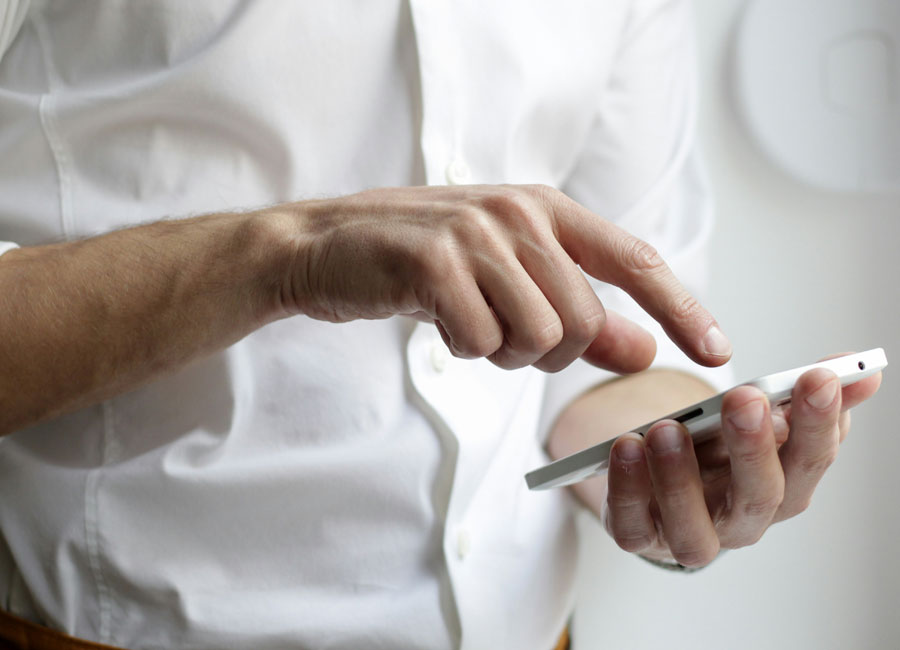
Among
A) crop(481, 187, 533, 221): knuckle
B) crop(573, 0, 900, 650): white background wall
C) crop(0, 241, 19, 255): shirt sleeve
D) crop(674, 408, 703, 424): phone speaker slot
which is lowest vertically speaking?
crop(573, 0, 900, 650): white background wall

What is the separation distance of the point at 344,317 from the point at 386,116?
0.86ft

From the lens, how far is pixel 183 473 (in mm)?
651

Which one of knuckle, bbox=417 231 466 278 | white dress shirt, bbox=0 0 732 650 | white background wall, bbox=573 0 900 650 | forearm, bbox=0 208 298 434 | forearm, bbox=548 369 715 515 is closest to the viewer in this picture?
knuckle, bbox=417 231 466 278

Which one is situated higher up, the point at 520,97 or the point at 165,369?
the point at 520,97

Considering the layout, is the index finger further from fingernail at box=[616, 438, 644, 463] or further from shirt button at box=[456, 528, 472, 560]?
shirt button at box=[456, 528, 472, 560]

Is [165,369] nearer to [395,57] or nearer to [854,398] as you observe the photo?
[395,57]

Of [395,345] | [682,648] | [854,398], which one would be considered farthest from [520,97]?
[682,648]

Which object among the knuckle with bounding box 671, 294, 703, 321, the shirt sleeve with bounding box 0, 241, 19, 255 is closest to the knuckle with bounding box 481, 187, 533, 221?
the knuckle with bounding box 671, 294, 703, 321

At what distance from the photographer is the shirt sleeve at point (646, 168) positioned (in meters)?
0.90

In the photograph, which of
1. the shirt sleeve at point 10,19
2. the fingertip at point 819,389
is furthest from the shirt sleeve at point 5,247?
the fingertip at point 819,389

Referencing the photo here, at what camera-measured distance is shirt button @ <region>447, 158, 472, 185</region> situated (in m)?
0.70

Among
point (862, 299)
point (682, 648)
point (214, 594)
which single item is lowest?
point (682, 648)

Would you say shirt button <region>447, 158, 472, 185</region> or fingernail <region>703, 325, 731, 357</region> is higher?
Answer: shirt button <region>447, 158, 472, 185</region>

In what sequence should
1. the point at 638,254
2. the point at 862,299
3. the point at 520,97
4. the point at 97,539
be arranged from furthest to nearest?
the point at 862,299 < the point at 520,97 < the point at 97,539 < the point at 638,254
